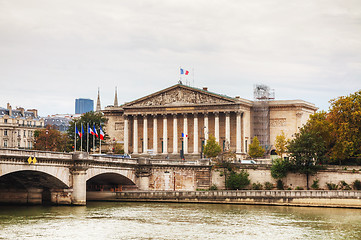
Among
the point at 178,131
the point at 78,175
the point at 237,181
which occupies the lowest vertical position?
the point at 237,181

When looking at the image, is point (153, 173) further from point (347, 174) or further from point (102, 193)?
point (347, 174)

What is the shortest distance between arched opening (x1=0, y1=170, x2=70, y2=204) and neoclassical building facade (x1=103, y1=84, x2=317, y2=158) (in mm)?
49121

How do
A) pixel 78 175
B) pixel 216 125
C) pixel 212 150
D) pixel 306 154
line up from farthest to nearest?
pixel 216 125 → pixel 212 150 → pixel 306 154 → pixel 78 175

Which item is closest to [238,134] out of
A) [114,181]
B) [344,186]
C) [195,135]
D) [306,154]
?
[195,135]

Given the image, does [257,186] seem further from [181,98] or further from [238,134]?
[181,98]

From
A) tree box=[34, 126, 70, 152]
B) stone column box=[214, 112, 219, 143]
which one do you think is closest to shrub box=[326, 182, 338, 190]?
stone column box=[214, 112, 219, 143]

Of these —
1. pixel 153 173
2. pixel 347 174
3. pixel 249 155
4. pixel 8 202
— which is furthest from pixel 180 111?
pixel 8 202

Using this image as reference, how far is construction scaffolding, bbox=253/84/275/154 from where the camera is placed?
12450 centimetres

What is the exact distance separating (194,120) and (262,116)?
11784mm

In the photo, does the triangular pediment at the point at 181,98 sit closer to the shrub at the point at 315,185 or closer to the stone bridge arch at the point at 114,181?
the shrub at the point at 315,185

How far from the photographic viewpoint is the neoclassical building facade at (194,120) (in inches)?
4835

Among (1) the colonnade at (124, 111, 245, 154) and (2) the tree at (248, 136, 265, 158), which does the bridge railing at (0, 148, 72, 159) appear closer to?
(2) the tree at (248, 136, 265, 158)

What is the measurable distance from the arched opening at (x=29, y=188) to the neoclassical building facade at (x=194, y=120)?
161 feet

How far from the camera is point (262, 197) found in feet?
261
